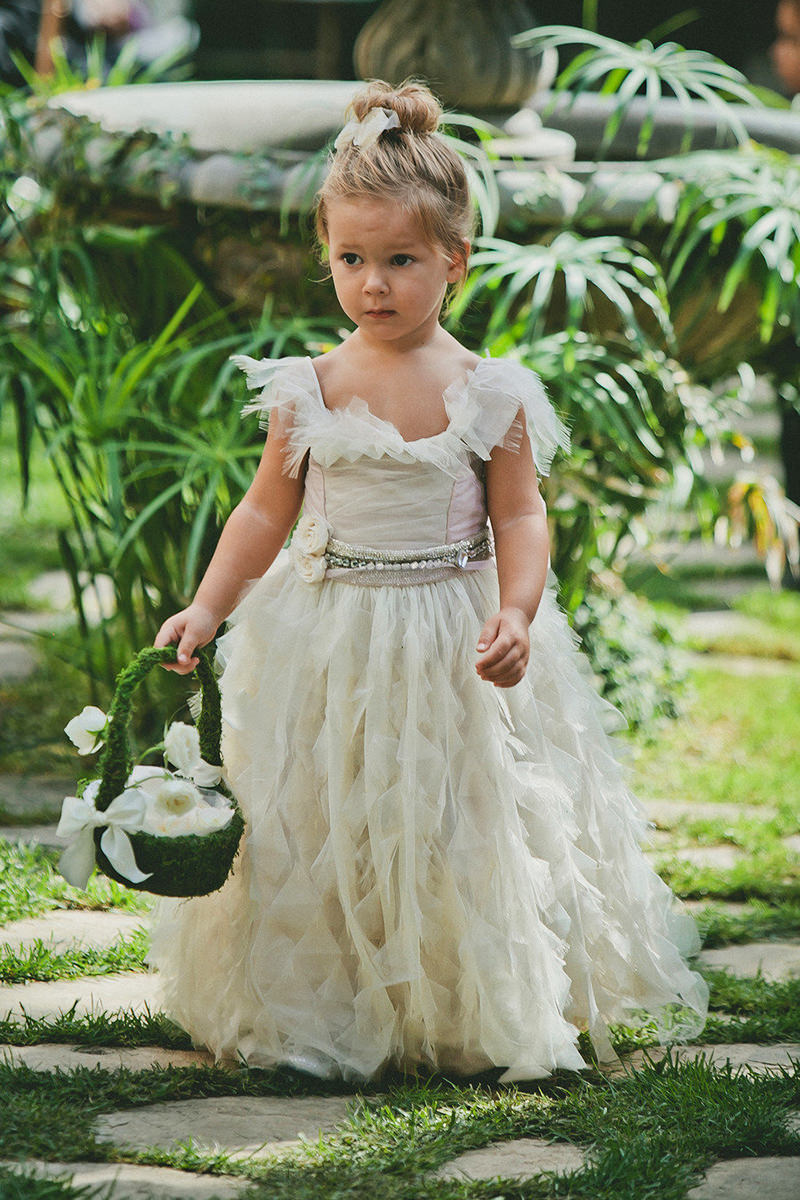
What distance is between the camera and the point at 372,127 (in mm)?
1941

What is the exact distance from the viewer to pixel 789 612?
17.0ft

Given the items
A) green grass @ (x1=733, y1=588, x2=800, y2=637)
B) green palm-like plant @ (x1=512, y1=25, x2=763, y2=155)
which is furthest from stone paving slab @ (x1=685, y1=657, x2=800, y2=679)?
green palm-like plant @ (x1=512, y1=25, x2=763, y2=155)

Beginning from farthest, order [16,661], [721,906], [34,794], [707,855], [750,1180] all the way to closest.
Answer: [16,661], [34,794], [707,855], [721,906], [750,1180]

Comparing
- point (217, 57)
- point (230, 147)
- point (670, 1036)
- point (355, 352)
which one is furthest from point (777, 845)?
point (217, 57)

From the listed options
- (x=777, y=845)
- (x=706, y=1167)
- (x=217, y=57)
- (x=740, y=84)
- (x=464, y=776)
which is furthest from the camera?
(x=217, y=57)

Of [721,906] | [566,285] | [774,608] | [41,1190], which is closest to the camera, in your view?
[41,1190]

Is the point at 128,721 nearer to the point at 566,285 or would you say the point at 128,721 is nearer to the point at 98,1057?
the point at 98,1057

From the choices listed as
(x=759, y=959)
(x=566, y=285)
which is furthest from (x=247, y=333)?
(x=759, y=959)

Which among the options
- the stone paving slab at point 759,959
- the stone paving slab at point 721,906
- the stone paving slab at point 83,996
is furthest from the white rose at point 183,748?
the stone paving slab at point 721,906

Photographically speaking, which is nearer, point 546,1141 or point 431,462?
point 546,1141

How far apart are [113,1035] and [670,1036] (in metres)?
0.79

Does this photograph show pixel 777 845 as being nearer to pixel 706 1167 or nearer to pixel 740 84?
pixel 706 1167

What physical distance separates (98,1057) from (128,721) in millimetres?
479

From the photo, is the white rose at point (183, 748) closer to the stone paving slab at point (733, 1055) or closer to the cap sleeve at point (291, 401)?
the cap sleeve at point (291, 401)
